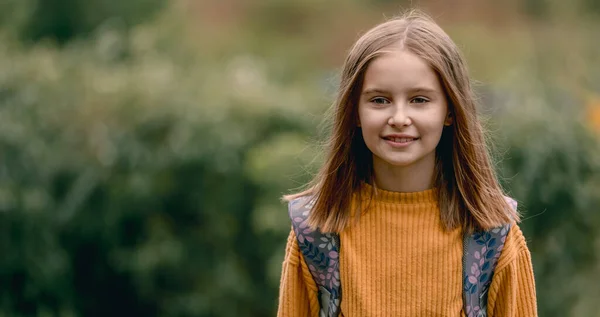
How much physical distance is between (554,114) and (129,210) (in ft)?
7.91

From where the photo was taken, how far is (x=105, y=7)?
9602 millimetres

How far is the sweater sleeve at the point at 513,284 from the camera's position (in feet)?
8.92

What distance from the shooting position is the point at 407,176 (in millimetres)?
2758

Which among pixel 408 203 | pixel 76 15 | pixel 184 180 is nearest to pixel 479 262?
pixel 408 203

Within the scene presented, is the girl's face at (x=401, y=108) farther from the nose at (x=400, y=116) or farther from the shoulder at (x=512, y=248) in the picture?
the shoulder at (x=512, y=248)

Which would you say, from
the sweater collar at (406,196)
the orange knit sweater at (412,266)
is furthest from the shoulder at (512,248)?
the sweater collar at (406,196)

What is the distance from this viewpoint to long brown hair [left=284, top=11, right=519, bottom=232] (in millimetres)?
2674

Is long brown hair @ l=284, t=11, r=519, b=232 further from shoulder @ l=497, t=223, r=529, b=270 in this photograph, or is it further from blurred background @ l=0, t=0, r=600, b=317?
blurred background @ l=0, t=0, r=600, b=317

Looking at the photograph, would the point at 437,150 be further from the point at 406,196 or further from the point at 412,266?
the point at 412,266

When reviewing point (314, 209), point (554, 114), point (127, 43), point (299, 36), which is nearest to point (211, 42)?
point (299, 36)

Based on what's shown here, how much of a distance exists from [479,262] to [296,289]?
52 centimetres

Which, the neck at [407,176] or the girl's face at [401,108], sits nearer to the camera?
the girl's face at [401,108]

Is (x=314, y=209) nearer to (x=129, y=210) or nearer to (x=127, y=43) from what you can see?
(x=129, y=210)

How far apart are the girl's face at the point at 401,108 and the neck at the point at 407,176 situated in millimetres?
85
